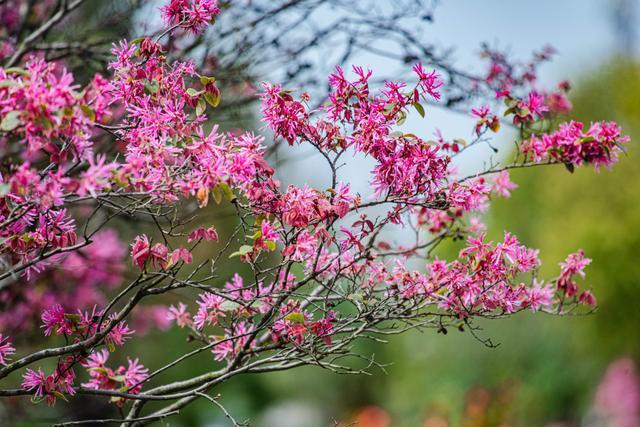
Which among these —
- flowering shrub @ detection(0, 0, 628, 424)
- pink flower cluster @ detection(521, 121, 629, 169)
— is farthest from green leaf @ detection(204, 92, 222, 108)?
pink flower cluster @ detection(521, 121, 629, 169)

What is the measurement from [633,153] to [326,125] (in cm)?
1509

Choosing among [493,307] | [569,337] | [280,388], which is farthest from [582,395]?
[493,307]

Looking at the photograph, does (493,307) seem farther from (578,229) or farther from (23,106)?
(578,229)

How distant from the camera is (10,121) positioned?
87.6 inches

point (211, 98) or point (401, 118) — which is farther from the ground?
point (211, 98)

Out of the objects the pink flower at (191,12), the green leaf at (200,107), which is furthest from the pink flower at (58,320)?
the pink flower at (191,12)

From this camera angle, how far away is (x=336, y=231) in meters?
3.04

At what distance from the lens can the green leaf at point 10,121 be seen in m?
2.21

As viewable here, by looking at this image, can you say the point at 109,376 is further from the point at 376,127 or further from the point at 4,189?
the point at 376,127

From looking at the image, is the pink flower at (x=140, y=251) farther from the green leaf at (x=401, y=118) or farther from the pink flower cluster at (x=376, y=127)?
the green leaf at (x=401, y=118)

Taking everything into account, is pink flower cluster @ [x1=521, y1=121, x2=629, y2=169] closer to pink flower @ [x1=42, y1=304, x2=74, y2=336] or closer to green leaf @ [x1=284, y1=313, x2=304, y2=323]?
green leaf @ [x1=284, y1=313, x2=304, y2=323]

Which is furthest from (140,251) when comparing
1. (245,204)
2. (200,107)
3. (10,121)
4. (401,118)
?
(401,118)

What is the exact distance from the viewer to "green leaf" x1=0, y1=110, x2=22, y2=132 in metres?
2.21

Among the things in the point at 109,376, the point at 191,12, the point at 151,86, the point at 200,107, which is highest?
the point at 191,12
